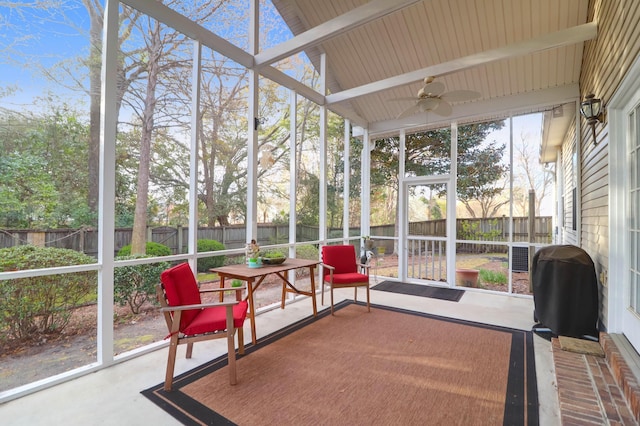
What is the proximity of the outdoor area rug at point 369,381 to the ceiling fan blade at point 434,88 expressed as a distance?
109 inches

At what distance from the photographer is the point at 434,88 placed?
3.55m

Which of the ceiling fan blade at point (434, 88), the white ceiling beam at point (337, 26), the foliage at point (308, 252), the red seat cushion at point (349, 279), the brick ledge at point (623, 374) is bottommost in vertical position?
the brick ledge at point (623, 374)

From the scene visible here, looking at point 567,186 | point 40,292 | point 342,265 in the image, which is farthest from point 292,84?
point 567,186

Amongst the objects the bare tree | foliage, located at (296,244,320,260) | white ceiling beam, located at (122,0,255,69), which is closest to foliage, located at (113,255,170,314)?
foliage, located at (296,244,320,260)

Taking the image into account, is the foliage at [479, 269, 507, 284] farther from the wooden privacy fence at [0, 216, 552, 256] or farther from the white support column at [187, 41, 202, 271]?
the white support column at [187, 41, 202, 271]

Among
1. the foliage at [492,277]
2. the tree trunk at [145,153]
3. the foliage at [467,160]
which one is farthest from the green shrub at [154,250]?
the foliage at [492,277]

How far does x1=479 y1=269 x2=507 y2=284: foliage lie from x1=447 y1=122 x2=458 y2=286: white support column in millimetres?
470

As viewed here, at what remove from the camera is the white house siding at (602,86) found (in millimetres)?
2334

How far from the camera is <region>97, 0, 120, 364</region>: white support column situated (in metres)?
2.58

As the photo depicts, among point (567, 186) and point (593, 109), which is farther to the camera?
point (567, 186)

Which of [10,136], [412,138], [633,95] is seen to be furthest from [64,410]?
→ [412,138]

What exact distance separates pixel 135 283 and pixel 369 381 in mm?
2705

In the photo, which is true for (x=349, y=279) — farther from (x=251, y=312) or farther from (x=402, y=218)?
(x=402, y=218)

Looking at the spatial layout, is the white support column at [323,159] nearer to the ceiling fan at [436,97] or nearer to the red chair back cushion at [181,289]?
the ceiling fan at [436,97]
